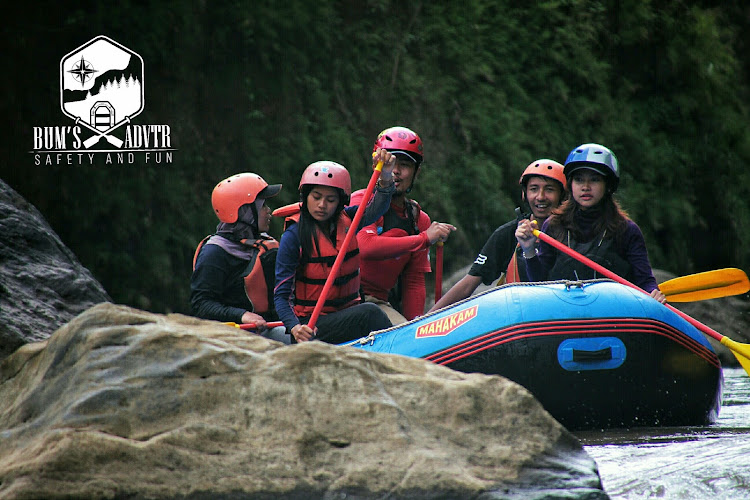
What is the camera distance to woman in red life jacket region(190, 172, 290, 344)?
5012 millimetres

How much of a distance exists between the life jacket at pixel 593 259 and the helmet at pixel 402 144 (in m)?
1.22

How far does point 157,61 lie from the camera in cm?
849

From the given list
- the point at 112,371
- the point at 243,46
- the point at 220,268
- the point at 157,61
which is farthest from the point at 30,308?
the point at 243,46

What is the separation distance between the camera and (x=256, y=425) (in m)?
2.58

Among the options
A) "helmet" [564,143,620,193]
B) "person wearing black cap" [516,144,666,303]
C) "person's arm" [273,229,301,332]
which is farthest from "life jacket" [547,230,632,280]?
"person's arm" [273,229,301,332]

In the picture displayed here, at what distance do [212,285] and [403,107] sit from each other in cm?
586

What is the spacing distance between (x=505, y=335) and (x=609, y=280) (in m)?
0.63

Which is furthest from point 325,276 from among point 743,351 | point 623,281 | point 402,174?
point 743,351

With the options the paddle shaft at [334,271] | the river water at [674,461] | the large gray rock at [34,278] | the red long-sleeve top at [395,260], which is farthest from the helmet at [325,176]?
the river water at [674,461]

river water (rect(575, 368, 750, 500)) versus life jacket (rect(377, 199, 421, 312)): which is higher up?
life jacket (rect(377, 199, 421, 312))

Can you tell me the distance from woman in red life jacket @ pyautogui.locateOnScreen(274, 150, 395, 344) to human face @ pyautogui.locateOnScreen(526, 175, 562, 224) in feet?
3.28

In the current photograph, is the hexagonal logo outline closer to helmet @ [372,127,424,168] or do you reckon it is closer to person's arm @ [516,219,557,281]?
helmet @ [372,127,424,168]

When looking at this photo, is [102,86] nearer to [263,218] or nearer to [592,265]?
[263,218]

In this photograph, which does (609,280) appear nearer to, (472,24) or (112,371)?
(112,371)
